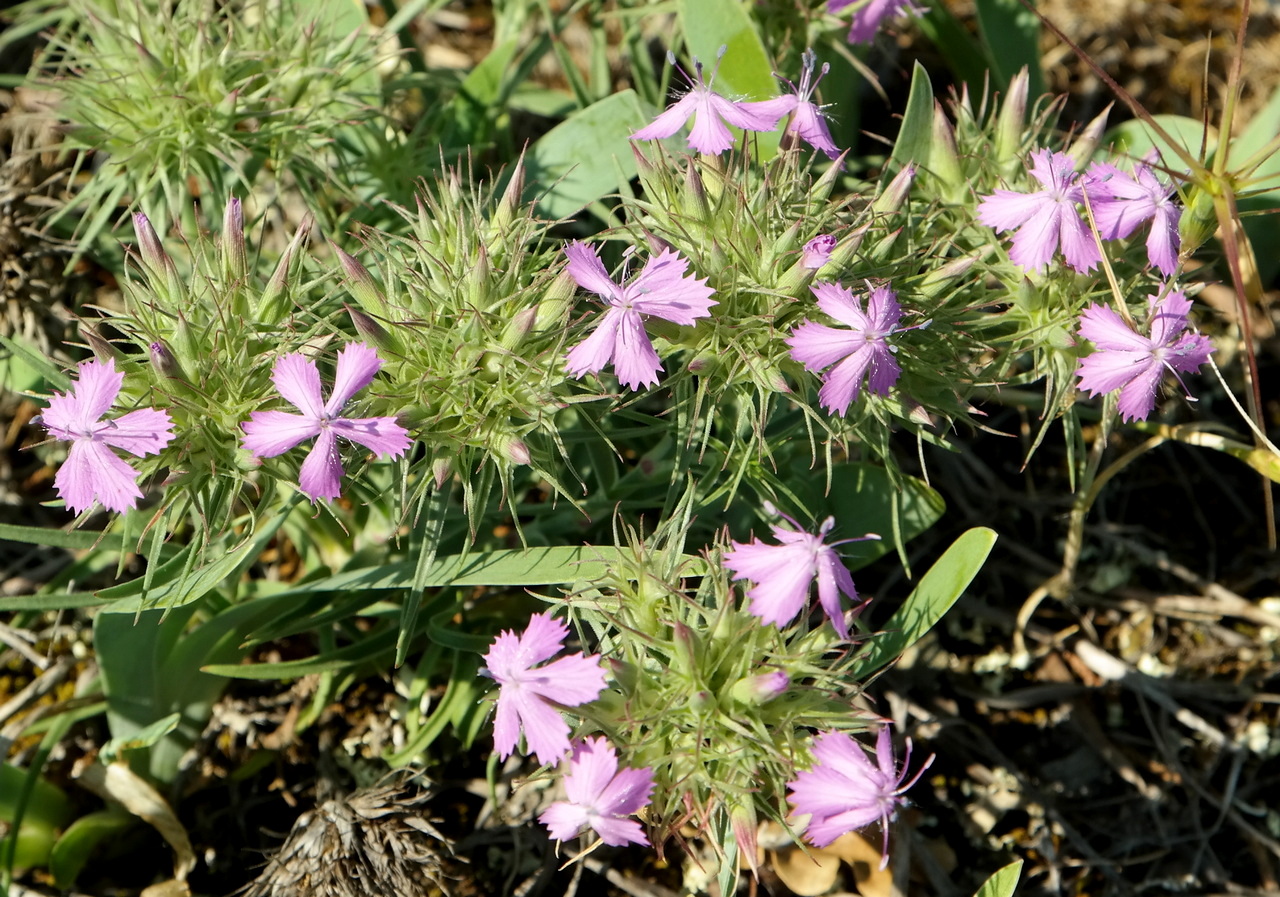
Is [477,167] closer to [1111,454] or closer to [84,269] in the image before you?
[84,269]

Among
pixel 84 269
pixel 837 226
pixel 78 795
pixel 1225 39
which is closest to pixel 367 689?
pixel 78 795

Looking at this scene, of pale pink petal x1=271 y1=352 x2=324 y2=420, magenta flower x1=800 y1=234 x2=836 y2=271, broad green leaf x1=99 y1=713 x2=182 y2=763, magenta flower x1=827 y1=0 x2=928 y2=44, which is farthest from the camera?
magenta flower x1=827 y1=0 x2=928 y2=44

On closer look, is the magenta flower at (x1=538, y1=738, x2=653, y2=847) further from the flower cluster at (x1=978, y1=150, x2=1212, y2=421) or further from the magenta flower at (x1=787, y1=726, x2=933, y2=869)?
the flower cluster at (x1=978, y1=150, x2=1212, y2=421)

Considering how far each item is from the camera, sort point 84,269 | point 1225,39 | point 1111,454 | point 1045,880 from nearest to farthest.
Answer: point 1045,880 < point 84,269 < point 1111,454 < point 1225,39

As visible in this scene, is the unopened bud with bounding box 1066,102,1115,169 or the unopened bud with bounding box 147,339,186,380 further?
the unopened bud with bounding box 1066,102,1115,169

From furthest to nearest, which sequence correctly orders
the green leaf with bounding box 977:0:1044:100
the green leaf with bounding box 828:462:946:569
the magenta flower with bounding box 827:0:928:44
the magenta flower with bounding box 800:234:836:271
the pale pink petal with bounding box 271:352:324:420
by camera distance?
the green leaf with bounding box 977:0:1044:100 → the magenta flower with bounding box 827:0:928:44 → the green leaf with bounding box 828:462:946:569 → the magenta flower with bounding box 800:234:836:271 → the pale pink petal with bounding box 271:352:324:420

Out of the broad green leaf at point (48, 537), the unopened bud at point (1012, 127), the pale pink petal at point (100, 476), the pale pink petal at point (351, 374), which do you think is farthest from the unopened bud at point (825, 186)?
the broad green leaf at point (48, 537)

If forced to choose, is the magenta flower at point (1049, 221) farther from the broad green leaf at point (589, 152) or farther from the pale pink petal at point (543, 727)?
the pale pink petal at point (543, 727)

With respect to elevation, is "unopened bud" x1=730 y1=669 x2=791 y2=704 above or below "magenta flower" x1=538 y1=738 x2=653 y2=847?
above

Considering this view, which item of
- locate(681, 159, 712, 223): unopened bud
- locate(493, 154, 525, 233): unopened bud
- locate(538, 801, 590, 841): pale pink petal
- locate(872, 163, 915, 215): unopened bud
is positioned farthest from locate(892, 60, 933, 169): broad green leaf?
locate(538, 801, 590, 841): pale pink petal
